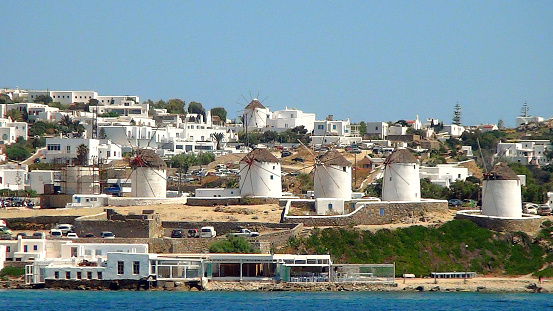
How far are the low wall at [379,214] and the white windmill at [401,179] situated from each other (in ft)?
3.60

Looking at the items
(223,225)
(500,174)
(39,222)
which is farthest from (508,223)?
(39,222)

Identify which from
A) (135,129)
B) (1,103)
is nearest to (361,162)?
(135,129)

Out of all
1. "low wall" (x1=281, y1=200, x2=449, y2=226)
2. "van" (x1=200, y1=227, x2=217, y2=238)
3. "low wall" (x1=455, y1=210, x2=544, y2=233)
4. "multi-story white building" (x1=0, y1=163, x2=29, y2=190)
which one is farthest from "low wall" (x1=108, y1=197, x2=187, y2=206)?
"low wall" (x1=455, y1=210, x2=544, y2=233)

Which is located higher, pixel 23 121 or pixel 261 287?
pixel 23 121

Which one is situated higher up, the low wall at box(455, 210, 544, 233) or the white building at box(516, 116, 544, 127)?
the white building at box(516, 116, 544, 127)

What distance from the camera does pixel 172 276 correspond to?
Result: 50.8m

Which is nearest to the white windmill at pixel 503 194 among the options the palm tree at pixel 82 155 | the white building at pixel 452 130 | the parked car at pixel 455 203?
the parked car at pixel 455 203

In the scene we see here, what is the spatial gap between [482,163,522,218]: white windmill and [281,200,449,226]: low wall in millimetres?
3122

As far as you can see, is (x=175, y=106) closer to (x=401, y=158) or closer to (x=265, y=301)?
(x=401, y=158)

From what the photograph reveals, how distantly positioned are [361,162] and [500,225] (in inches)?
1113

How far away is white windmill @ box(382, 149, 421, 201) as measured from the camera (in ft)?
197

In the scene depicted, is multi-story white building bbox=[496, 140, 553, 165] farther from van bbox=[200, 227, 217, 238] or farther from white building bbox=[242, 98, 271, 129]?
van bbox=[200, 227, 217, 238]

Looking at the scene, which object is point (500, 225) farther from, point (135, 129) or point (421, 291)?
point (135, 129)

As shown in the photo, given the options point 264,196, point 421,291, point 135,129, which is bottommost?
point 421,291
